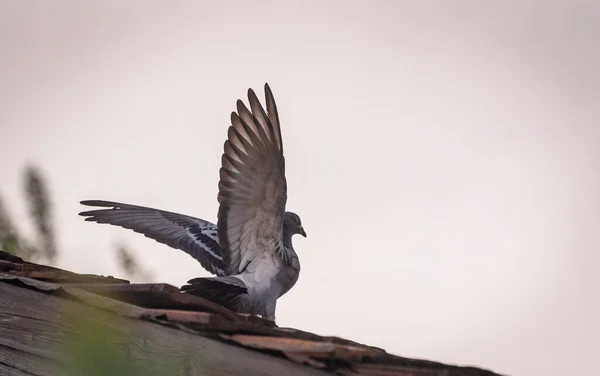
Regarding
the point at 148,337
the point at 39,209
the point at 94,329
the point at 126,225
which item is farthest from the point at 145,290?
the point at 126,225

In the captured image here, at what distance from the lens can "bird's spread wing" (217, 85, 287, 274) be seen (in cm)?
584

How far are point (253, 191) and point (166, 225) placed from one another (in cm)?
145

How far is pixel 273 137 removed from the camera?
19.3ft

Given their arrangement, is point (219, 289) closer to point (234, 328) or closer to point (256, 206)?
point (256, 206)

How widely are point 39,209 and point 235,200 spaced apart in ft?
4.48

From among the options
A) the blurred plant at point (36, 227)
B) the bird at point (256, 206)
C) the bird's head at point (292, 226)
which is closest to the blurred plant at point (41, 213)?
the blurred plant at point (36, 227)

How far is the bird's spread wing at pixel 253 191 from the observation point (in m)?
5.84

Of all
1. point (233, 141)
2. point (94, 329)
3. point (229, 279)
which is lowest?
point (94, 329)

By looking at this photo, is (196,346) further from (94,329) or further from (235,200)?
(235,200)

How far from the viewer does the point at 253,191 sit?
588cm

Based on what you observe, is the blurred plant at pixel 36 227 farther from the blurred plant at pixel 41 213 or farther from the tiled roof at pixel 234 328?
the tiled roof at pixel 234 328

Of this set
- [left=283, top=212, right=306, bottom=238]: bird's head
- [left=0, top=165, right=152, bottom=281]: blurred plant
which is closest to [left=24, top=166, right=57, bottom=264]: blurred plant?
[left=0, top=165, right=152, bottom=281]: blurred plant

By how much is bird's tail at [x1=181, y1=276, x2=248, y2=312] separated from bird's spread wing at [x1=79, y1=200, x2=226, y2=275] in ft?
4.08

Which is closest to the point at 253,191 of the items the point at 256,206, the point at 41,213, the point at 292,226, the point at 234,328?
the point at 256,206
